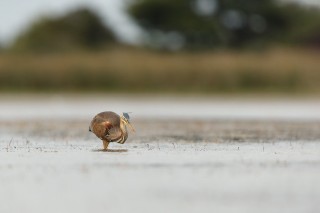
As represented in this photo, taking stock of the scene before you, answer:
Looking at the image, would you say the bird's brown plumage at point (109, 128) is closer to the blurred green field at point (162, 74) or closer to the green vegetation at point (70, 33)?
the blurred green field at point (162, 74)

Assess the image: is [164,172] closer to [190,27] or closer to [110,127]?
[110,127]

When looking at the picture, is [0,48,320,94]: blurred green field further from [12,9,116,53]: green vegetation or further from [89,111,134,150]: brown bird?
Answer: [89,111,134,150]: brown bird

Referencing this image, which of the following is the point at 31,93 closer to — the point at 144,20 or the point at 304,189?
the point at 144,20

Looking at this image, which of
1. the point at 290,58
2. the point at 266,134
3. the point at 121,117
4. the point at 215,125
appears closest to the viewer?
the point at 121,117

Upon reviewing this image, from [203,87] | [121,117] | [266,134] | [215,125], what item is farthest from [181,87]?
[121,117]

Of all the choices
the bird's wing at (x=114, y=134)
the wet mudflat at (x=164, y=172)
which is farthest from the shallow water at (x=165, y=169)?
the bird's wing at (x=114, y=134)

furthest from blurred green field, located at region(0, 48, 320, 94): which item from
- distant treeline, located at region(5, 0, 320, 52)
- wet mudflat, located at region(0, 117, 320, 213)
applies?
wet mudflat, located at region(0, 117, 320, 213)

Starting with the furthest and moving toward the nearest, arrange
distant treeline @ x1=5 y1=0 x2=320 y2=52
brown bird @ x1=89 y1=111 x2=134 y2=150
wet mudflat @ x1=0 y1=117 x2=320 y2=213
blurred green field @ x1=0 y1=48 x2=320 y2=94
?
1. distant treeline @ x1=5 y1=0 x2=320 y2=52
2. blurred green field @ x1=0 y1=48 x2=320 y2=94
3. brown bird @ x1=89 y1=111 x2=134 y2=150
4. wet mudflat @ x1=0 y1=117 x2=320 y2=213
